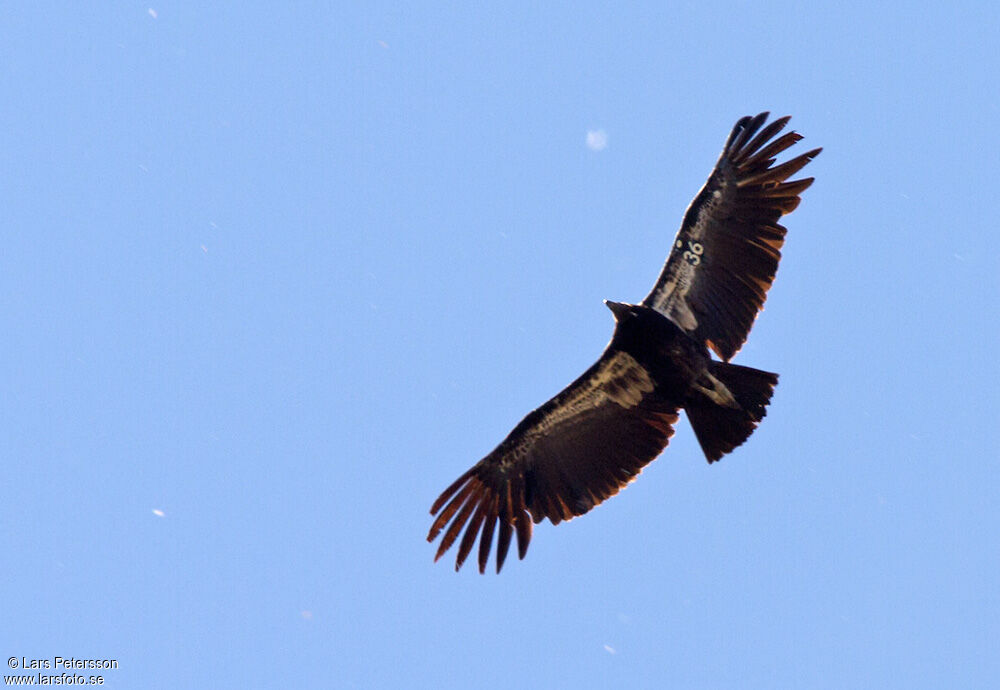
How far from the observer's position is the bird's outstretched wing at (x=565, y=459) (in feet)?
55.9

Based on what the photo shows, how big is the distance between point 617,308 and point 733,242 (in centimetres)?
176

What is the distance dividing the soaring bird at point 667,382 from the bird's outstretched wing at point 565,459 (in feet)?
0.04

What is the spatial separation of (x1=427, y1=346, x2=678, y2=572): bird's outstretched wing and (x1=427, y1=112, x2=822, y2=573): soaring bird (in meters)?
0.01

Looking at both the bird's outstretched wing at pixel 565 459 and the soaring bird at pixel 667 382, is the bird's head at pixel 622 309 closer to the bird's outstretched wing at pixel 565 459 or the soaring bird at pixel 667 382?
the soaring bird at pixel 667 382

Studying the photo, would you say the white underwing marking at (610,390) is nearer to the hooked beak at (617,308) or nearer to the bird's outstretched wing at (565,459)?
the bird's outstretched wing at (565,459)

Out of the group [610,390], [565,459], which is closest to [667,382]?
[610,390]

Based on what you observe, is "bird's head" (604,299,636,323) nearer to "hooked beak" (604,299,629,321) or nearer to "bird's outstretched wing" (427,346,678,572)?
"hooked beak" (604,299,629,321)

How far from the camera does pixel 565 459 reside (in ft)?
57.4

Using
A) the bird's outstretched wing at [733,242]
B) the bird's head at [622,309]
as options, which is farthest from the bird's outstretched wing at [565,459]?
the bird's outstretched wing at [733,242]

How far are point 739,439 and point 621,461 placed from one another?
5.88 feet

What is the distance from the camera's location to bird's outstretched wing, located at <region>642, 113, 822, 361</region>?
1648cm

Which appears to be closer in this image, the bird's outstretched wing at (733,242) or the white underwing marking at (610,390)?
the bird's outstretched wing at (733,242)

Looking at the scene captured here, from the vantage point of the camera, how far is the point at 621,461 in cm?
1734

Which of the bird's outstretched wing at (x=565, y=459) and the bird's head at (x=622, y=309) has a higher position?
the bird's head at (x=622, y=309)
